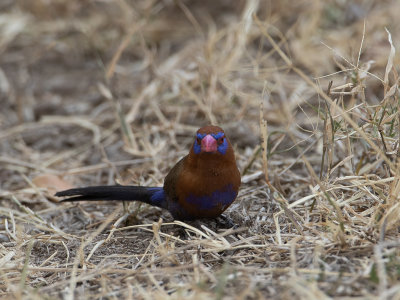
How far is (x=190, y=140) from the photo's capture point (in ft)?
16.0

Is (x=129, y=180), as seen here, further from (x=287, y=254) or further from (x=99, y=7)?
(x=99, y=7)

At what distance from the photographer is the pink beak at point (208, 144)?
10.6 feet

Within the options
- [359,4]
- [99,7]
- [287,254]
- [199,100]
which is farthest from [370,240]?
[99,7]

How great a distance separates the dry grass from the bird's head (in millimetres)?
244

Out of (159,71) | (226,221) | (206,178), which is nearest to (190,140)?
(159,71)

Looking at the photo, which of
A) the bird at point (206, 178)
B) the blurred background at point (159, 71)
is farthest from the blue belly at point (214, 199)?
the blurred background at point (159, 71)

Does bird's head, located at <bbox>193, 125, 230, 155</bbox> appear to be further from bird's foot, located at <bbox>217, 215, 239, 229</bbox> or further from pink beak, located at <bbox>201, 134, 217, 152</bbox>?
bird's foot, located at <bbox>217, 215, 239, 229</bbox>

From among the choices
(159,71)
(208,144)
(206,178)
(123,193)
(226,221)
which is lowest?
(226,221)

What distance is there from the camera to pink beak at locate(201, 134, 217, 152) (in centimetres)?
323

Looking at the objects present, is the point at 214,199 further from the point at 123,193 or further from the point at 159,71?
the point at 159,71

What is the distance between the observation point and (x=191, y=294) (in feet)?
8.23

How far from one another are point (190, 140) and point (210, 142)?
166 centimetres

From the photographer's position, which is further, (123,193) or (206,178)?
(123,193)

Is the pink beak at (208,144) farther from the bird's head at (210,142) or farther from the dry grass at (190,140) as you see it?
the dry grass at (190,140)
